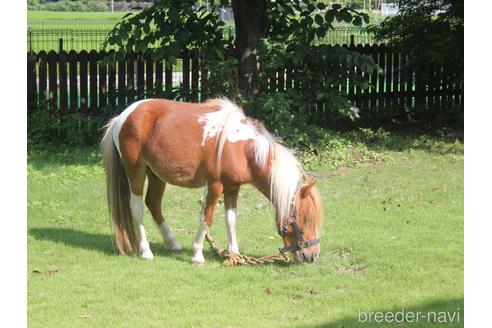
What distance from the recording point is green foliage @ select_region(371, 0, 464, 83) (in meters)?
13.6

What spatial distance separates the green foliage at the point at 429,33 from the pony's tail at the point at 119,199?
7.66 m

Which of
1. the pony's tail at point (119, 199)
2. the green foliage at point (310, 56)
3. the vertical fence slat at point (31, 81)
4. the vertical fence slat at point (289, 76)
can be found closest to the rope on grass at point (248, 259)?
the pony's tail at point (119, 199)

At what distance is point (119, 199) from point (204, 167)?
1.00 metres

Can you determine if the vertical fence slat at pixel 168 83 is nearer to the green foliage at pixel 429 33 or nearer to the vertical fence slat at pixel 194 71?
the vertical fence slat at pixel 194 71

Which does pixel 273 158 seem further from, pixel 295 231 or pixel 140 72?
pixel 140 72

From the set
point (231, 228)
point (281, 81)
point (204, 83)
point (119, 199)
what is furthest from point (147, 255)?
point (281, 81)

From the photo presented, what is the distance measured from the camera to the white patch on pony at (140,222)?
24.3 feet

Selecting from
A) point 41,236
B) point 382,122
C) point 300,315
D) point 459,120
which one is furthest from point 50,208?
point 459,120

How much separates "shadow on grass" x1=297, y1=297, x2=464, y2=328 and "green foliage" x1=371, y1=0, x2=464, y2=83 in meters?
8.19

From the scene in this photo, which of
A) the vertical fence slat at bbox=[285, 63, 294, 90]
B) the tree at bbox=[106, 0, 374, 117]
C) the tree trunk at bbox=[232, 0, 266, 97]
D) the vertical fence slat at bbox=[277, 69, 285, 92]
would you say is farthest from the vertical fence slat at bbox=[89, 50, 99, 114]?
the vertical fence slat at bbox=[285, 63, 294, 90]

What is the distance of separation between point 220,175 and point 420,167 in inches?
198

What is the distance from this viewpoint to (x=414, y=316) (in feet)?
19.2

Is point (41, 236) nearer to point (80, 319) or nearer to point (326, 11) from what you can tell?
point (80, 319)

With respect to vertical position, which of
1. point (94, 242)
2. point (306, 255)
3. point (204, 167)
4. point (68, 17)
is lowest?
point (94, 242)
